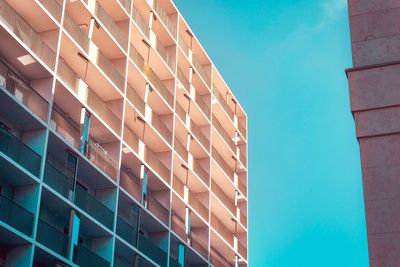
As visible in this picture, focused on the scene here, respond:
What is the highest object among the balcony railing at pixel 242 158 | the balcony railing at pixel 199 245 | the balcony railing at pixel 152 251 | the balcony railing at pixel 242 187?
the balcony railing at pixel 242 158

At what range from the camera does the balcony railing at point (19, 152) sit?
33.4 metres

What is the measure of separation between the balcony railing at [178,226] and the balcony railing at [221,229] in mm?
5857

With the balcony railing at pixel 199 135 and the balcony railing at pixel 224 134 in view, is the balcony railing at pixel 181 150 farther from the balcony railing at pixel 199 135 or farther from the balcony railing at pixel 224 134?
the balcony railing at pixel 224 134

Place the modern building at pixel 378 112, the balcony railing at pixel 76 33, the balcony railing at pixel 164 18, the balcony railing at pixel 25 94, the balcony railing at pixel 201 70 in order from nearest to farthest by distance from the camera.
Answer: the modern building at pixel 378 112
the balcony railing at pixel 25 94
the balcony railing at pixel 76 33
the balcony railing at pixel 164 18
the balcony railing at pixel 201 70

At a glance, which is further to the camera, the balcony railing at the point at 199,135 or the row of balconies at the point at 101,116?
the balcony railing at the point at 199,135

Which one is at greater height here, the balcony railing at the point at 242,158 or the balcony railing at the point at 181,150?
the balcony railing at the point at 242,158

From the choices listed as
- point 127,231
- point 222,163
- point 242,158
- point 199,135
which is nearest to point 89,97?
point 127,231

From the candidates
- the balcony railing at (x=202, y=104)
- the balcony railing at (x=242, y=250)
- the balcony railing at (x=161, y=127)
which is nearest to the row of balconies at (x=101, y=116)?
the balcony railing at (x=161, y=127)

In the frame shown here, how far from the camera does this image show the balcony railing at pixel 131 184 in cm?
4500

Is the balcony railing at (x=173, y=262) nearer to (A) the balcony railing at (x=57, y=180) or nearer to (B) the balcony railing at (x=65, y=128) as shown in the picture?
(B) the balcony railing at (x=65, y=128)

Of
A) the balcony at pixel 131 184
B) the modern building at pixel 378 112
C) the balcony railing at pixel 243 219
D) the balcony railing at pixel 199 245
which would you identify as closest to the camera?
the modern building at pixel 378 112

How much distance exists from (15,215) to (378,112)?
20.3 m

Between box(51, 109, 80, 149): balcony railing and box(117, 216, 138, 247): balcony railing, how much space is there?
5811 mm

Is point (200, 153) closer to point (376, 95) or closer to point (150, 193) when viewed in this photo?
point (150, 193)
